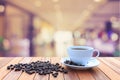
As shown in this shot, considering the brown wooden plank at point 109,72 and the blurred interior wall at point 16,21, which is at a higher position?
the blurred interior wall at point 16,21

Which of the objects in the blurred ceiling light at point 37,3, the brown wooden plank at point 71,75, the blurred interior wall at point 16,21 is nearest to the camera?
the brown wooden plank at point 71,75

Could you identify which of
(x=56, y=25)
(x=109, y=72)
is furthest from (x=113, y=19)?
(x=109, y=72)

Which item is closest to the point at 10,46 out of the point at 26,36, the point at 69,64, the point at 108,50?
the point at 26,36

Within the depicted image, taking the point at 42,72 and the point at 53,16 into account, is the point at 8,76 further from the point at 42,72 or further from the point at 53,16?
the point at 53,16

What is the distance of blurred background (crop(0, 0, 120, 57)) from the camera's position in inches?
118

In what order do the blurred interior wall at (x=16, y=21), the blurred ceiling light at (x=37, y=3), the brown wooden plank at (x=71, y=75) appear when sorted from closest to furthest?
the brown wooden plank at (x=71, y=75) → the blurred interior wall at (x=16, y=21) → the blurred ceiling light at (x=37, y=3)

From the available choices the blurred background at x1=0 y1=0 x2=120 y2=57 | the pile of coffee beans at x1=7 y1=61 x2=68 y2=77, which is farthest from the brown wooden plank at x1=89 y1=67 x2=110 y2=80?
the blurred background at x1=0 y1=0 x2=120 y2=57

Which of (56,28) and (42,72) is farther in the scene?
(56,28)

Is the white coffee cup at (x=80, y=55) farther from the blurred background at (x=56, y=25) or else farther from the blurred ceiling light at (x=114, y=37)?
the blurred ceiling light at (x=114, y=37)

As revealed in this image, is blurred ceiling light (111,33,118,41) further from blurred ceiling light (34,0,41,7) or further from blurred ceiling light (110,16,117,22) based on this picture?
blurred ceiling light (34,0,41,7)

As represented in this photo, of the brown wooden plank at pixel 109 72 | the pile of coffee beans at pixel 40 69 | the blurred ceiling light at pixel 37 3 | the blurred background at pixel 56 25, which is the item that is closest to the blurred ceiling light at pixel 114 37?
the blurred background at pixel 56 25

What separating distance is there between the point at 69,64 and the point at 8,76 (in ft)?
0.83

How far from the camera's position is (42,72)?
743mm

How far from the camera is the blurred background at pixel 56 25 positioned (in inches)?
118
